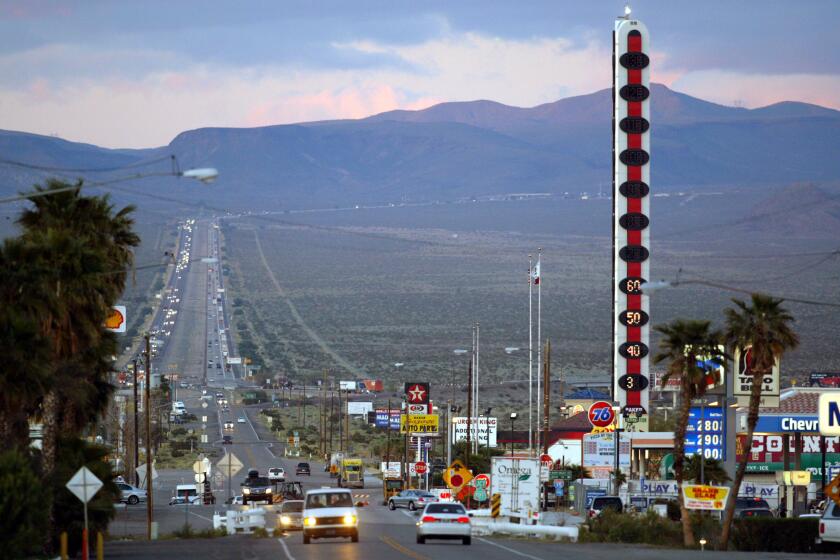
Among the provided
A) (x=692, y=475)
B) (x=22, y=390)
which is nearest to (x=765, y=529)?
(x=22, y=390)

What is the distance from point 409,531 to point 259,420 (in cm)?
12031

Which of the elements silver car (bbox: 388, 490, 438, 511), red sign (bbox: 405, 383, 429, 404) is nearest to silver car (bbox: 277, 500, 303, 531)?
silver car (bbox: 388, 490, 438, 511)

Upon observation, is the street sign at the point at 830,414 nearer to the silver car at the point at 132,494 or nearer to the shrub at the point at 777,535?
the shrub at the point at 777,535

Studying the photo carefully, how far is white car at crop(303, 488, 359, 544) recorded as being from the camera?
148 feet

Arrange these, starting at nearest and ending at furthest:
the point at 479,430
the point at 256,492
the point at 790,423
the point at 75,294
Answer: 1. the point at 75,294
2. the point at 790,423
3. the point at 256,492
4. the point at 479,430

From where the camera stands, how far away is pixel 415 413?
4102 inches

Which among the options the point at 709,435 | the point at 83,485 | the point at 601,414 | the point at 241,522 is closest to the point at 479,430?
the point at 601,414

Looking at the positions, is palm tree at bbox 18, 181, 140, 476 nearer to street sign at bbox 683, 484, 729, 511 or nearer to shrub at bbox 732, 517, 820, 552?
street sign at bbox 683, 484, 729, 511

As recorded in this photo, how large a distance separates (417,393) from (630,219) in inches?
988

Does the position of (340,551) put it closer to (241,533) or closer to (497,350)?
(241,533)

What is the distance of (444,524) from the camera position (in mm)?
45344

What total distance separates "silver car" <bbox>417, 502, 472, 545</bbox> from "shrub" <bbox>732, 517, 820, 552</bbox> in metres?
9.62

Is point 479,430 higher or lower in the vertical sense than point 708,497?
higher

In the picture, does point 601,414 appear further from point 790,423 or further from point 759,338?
point 759,338
